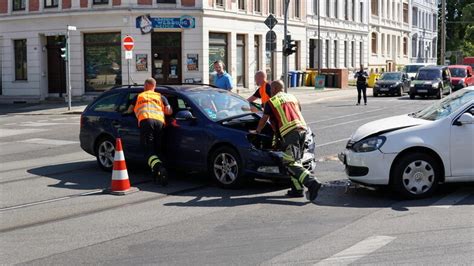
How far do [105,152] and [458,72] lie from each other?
3185 centimetres

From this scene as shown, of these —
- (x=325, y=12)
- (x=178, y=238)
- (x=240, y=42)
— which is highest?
(x=325, y=12)

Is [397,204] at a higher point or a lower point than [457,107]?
lower

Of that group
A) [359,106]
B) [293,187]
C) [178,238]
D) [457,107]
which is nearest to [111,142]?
[293,187]

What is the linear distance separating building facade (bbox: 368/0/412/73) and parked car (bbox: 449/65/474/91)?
20177 mm

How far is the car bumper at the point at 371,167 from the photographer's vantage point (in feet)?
28.0

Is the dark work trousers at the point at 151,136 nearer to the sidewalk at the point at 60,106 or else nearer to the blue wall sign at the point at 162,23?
the sidewalk at the point at 60,106

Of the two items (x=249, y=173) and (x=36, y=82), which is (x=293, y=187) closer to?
(x=249, y=173)

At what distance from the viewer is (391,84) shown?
37.2 meters

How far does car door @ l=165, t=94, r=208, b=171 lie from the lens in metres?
10.1

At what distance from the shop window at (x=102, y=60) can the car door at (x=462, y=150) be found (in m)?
27.1

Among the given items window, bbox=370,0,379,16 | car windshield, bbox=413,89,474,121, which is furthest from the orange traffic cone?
window, bbox=370,0,379,16

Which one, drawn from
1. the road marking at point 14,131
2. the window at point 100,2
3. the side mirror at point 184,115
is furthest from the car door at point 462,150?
Answer: the window at point 100,2

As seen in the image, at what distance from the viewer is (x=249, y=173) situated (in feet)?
31.1

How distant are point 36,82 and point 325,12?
24569 millimetres
